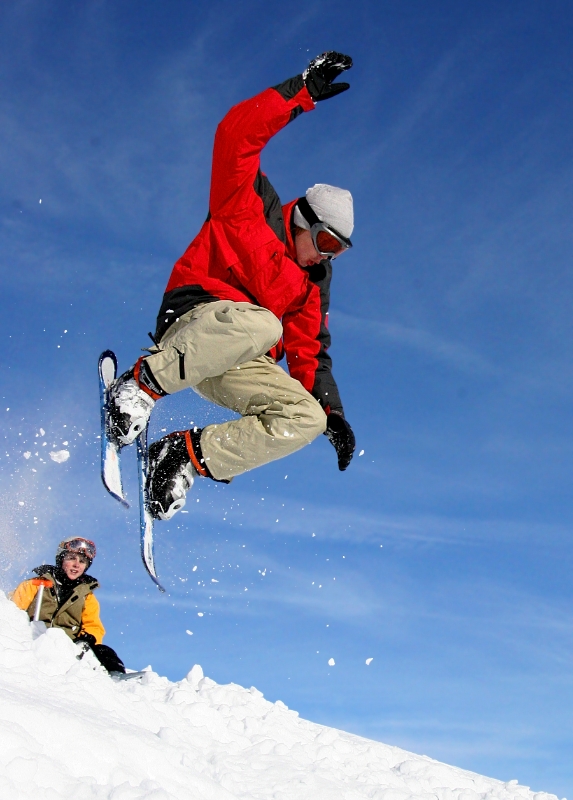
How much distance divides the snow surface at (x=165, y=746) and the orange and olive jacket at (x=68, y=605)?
2.41 feet

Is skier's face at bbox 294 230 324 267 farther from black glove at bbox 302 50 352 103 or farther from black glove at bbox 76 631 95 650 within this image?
black glove at bbox 76 631 95 650

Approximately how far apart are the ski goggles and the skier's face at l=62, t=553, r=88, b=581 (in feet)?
0.09

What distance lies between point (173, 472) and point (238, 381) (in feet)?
2.67

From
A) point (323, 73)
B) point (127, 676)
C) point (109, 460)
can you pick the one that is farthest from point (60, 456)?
point (323, 73)

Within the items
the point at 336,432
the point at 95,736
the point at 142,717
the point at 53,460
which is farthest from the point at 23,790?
the point at 336,432

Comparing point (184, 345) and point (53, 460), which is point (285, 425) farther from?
point (53, 460)

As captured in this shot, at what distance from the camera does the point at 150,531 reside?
5281 millimetres

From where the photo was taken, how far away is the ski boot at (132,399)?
4.88 meters

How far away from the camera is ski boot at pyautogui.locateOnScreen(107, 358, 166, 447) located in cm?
488

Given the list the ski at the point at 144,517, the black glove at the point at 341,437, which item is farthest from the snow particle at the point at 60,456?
the black glove at the point at 341,437

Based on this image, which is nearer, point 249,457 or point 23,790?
point 23,790

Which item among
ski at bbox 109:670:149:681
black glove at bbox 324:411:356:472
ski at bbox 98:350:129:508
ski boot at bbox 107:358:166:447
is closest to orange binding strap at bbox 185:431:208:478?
ski boot at bbox 107:358:166:447

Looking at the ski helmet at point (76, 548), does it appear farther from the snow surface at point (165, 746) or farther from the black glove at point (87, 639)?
the snow surface at point (165, 746)

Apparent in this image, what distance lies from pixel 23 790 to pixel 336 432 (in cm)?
379
